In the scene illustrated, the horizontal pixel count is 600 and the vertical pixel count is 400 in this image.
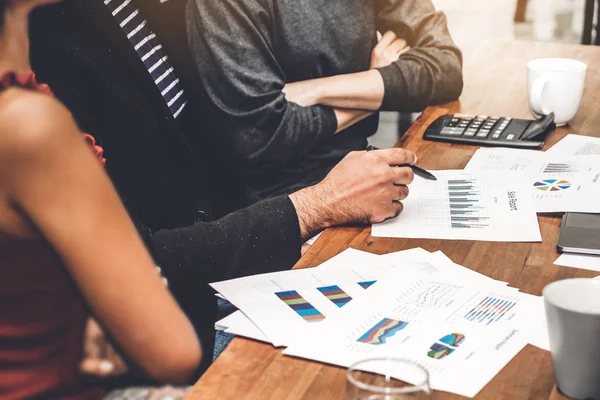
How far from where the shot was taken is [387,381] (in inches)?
28.9

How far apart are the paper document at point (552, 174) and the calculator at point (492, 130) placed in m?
0.03

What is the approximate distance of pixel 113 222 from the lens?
600 millimetres

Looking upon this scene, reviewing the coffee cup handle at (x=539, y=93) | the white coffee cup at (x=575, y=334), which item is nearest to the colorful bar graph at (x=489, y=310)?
the white coffee cup at (x=575, y=334)

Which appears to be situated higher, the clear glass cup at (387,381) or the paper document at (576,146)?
the clear glass cup at (387,381)

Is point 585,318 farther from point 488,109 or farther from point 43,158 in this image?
point 488,109

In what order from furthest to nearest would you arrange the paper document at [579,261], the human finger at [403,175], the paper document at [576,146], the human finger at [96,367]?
the paper document at [576,146], the human finger at [403,175], the paper document at [579,261], the human finger at [96,367]

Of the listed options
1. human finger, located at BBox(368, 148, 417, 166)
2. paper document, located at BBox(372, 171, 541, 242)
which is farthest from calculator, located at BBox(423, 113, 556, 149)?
human finger, located at BBox(368, 148, 417, 166)

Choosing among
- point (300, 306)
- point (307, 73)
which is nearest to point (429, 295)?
point (300, 306)

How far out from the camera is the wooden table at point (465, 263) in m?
0.85

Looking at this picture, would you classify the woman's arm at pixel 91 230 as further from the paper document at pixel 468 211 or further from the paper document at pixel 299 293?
the paper document at pixel 468 211

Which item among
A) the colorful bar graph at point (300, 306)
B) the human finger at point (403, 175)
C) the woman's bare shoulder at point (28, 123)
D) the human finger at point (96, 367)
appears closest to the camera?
the woman's bare shoulder at point (28, 123)

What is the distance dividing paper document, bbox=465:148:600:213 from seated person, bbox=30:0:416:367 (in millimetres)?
218

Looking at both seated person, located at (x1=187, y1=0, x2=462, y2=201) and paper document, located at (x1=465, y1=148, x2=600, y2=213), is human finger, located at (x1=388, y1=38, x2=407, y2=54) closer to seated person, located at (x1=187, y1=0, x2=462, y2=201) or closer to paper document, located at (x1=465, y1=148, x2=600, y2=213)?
seated person, located at (x1=187, y1=0, x2=462, y2=201)

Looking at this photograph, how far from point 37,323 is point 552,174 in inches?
41.0
